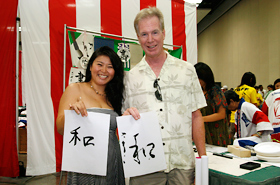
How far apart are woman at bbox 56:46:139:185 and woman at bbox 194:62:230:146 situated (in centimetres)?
114

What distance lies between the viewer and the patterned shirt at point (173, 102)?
1.20 meters

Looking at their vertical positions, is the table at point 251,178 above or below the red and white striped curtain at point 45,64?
below

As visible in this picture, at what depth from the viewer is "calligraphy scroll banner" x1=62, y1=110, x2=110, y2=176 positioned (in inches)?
44.9

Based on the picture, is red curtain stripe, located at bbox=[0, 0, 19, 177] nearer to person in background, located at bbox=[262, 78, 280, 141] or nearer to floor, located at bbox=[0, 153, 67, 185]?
floor, located at bbox=[0, 153, 67, 185]

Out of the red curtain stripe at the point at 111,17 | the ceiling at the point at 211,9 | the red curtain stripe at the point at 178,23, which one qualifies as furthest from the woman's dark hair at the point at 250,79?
the ceiling at the point at 211,9

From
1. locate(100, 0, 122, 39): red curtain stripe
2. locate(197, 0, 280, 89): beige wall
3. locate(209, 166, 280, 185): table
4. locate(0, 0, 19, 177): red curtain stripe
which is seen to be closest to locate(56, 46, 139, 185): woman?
locate(209, 166, 280, 185): table

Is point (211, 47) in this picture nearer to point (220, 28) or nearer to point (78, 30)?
point (220, 28)

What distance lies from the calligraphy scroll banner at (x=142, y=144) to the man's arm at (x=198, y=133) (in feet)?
0.85

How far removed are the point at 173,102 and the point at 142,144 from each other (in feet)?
0.97

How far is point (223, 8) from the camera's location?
10227mm

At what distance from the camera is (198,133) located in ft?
4.16

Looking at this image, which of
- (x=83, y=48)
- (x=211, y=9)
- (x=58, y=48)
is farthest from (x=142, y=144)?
(x=211, y=9)

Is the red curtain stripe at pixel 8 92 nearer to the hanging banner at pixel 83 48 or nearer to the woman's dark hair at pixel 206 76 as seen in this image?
the hanging banner at pixel 83 48

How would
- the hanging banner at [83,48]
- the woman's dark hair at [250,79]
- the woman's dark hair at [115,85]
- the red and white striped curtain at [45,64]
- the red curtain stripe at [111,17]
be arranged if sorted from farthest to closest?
the woman's dark hair at [250,79], the red curtain stripe at [111,17], the hanging banner at [83,48], the red and white striped curtain at [45,64], the woman's dark hair at [115,85]
